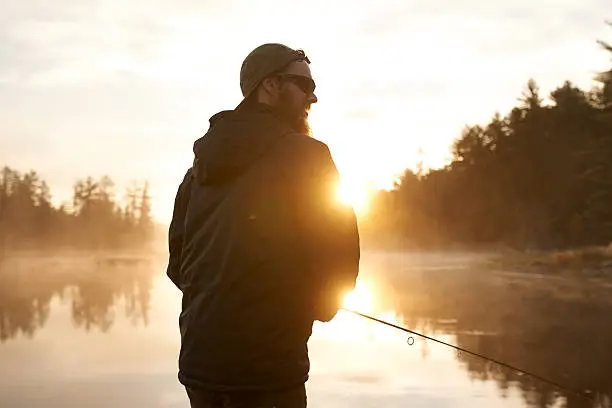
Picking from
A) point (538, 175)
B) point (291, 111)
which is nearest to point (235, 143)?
point (291, 111)

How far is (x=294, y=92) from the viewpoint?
2652mm

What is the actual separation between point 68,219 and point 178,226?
369 feet

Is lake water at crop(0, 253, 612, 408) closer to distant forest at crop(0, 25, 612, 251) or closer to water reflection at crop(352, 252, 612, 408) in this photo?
water reflection at crop(352, 252, 612, 408)

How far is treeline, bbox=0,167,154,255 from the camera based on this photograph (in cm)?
9456

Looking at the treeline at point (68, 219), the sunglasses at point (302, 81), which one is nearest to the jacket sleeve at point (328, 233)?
the sunglasses at point (302, 81)

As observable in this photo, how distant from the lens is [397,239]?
75000 mm

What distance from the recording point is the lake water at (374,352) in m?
7.55

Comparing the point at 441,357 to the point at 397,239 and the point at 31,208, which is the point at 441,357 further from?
the point at 31,208

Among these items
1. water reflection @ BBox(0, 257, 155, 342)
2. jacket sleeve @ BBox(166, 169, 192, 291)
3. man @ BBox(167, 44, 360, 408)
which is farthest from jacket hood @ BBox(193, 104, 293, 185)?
water reflection @ BBox(0, 257, 155, 342)

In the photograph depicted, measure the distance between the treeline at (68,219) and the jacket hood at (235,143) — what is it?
86656 mm

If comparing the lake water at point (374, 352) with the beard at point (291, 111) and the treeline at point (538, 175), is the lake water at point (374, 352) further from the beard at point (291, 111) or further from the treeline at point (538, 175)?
the treeline at point (538, 175)

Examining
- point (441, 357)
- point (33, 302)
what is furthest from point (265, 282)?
point (33, 302)

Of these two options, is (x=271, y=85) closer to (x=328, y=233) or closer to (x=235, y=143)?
(x=235, y=143)

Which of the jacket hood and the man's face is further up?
the man's face
